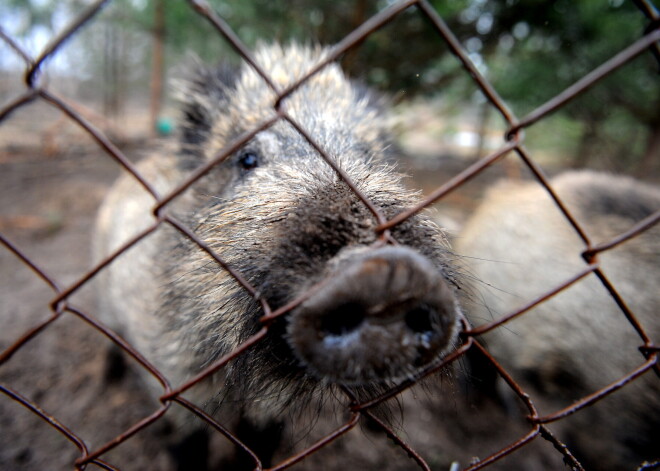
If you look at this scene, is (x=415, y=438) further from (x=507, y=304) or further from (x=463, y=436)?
(x=507, y=304)

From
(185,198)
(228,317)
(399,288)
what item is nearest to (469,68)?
(399,288)

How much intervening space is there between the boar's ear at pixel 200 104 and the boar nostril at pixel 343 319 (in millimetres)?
1846

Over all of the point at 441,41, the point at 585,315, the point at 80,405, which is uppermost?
the point at 441,41

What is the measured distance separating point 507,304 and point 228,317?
2725 millimetres

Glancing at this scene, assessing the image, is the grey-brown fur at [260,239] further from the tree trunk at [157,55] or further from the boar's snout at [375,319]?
the tree trunk at [157,55]

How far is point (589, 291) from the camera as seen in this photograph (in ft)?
9.93

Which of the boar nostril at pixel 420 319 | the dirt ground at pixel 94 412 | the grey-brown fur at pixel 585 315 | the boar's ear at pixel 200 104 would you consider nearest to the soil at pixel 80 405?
the dirt ground at pixel 94 412

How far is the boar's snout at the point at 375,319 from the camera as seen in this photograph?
0.86m

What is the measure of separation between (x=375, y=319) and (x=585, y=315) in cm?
281

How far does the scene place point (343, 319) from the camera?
2.98ft

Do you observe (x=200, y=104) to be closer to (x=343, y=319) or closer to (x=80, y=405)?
(x=343, y=319)

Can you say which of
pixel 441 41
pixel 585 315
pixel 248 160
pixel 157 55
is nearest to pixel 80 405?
pixel 248 160

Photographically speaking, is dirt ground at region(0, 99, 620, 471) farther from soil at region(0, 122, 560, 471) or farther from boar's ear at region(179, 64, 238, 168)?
boar's ear at region(179, 64, 238, 168)

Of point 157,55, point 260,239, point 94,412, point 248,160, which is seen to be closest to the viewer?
point 260,239
